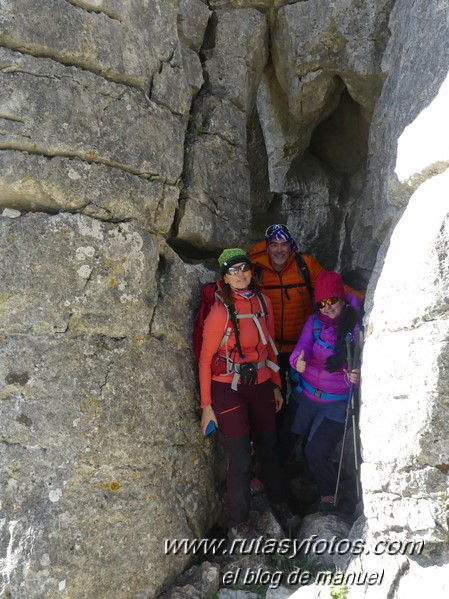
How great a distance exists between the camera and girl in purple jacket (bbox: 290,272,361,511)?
714 cm

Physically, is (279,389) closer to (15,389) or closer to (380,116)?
(15,389)

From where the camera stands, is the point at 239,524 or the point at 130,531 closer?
the point at 130,531

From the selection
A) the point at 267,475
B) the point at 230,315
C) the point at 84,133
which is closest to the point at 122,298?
the point at 230,315

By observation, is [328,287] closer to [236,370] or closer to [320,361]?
[320,361]

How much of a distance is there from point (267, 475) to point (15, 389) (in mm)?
3176

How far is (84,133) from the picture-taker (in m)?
6.66

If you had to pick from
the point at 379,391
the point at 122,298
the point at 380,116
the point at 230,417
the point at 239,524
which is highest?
the point at 380,116

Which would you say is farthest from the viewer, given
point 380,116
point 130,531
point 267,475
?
point 380,116

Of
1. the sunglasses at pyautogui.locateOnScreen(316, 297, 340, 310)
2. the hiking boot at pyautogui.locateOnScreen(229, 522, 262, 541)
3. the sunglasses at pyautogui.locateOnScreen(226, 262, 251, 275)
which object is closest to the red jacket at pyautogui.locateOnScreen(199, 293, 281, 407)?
the sunglasses at pyautogui.locateOnScreen(226, 262, 251, 275)

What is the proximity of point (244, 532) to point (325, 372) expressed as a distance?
204cm

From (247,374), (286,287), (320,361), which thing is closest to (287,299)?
(286,287)

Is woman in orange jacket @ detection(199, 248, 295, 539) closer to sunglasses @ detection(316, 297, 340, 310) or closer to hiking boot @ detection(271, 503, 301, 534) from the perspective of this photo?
hiking boot @ detection(271, 503, 301, 534)

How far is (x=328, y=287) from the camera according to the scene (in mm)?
7145

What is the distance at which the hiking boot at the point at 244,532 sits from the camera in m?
7.19
